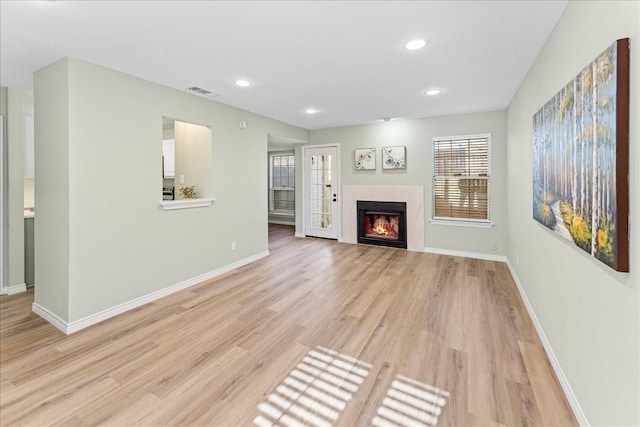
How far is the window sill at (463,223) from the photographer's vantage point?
498cm

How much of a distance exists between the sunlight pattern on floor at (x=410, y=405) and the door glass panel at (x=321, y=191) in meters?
4.84

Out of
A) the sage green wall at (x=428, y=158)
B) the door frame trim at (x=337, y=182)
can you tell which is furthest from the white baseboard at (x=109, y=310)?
the sage green wall at (x=428, y=158)

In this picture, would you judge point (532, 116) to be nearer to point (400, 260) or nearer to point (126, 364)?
A: point (400, 260)

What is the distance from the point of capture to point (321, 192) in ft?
22.1

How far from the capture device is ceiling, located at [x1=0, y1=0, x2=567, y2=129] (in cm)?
197

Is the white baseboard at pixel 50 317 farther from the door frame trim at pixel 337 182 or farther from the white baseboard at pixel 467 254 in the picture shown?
the white baseboard at pixel 467 254

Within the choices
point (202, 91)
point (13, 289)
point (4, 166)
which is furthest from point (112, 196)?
point (13, 289)

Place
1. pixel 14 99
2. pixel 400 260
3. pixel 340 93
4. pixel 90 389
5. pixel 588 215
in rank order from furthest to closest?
pixel 400 260
pixel 340 93
pixel 14 99
pixel 90 389
pixel 588 215

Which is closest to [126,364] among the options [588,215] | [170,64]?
[170,64]

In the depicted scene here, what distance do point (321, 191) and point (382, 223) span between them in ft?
5.17

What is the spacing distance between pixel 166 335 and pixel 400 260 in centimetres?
359

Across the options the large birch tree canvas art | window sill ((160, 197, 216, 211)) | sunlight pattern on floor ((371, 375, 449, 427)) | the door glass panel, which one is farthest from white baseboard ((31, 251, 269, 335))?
the large birch tree canvas art

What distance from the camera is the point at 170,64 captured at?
2.83 metres

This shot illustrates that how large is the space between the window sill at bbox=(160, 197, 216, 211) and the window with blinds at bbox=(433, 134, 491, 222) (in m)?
3.85
